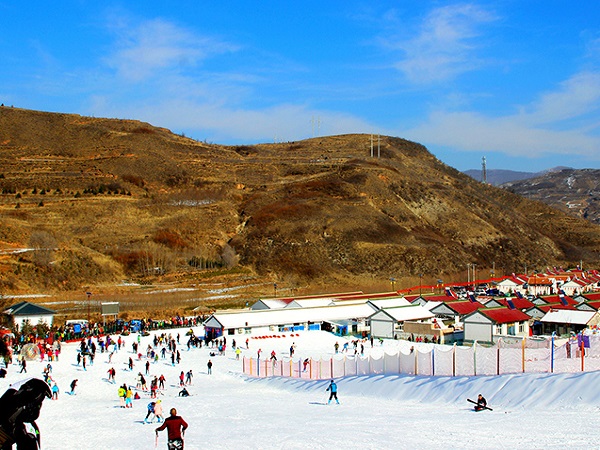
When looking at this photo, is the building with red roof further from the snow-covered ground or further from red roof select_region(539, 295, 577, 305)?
the snow-covered ground

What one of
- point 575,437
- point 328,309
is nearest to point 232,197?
point 328,309

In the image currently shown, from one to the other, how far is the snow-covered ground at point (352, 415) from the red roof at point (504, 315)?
20.4 metres

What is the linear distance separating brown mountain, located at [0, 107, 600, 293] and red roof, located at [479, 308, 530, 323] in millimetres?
35693

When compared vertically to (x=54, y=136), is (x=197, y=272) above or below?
below

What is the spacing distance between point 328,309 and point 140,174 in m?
67.3

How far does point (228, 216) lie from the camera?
100 m

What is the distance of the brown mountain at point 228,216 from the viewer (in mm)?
77875

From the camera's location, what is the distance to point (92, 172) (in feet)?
350

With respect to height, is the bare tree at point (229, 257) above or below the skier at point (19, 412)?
above

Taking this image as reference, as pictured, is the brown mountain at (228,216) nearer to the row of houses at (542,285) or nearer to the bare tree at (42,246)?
the bare tree at (42,246)

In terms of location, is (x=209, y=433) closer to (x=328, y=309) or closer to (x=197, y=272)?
(x=328, y=309)

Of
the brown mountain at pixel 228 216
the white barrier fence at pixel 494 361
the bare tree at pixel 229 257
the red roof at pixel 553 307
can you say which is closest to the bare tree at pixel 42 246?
the brown mountain at pixel 228 216

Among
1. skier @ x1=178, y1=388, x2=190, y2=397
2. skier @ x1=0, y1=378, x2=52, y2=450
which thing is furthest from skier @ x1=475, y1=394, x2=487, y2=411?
skier @ x1=0, y1=378, x2=52, y2=450

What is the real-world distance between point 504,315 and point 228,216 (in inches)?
2403
